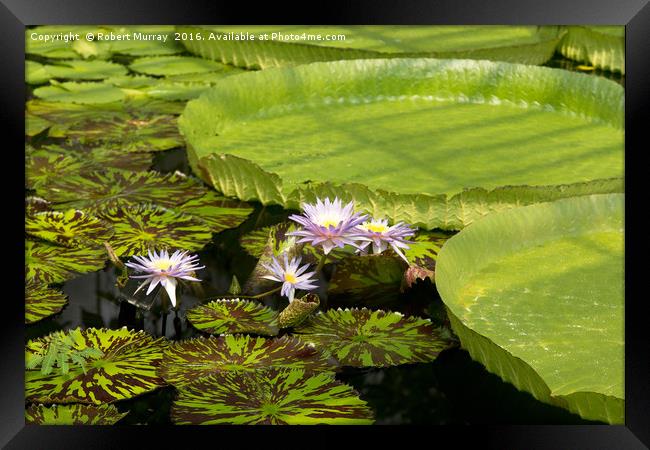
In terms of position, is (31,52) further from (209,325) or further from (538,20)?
(538,20)

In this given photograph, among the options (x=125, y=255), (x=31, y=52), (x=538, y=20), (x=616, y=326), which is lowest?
(x=616, y=326)

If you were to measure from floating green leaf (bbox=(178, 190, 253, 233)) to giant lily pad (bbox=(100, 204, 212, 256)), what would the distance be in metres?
0.03

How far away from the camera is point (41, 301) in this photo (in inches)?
66.9

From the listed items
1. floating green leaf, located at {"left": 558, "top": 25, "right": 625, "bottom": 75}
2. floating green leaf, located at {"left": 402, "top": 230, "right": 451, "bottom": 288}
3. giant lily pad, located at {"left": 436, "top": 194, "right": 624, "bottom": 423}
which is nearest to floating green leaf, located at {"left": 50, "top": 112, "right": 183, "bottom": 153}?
floating green leaf, located at {"left": 402, "top": 230, "right": 451, "bottom": 288}

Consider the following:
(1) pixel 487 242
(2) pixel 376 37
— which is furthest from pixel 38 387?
(2) pixel 376 37

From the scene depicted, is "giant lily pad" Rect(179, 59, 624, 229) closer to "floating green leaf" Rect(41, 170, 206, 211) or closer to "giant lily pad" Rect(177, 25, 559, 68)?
"floating green leaf" Rect(41, 170, 206, 211)

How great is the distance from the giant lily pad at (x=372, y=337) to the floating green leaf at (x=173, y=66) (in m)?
2.09

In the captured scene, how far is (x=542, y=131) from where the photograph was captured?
8.83 feet

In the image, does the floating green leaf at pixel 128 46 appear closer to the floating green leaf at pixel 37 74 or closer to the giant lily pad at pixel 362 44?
the giant lily pad at pixel 362 44

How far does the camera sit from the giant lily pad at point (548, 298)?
1.40 m

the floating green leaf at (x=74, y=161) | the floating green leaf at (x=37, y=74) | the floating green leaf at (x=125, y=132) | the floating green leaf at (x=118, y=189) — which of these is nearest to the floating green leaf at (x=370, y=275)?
the floating green leaf at (x=118, y=189)

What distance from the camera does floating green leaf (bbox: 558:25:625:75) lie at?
137 inches

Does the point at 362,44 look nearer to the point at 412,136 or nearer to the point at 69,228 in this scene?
the point at 412,136

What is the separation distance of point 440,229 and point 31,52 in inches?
99.1
